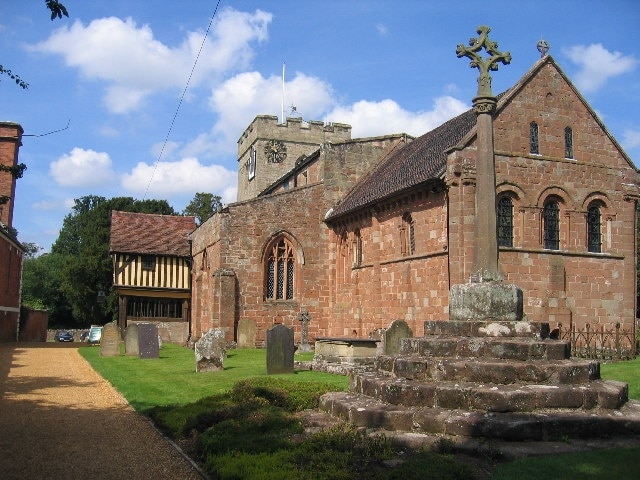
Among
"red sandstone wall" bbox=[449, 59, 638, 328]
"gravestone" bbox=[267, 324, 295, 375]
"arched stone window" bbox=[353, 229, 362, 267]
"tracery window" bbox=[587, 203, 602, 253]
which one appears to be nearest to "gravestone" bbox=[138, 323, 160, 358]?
"gravestone" bbox=[267, 324, 295, 375]

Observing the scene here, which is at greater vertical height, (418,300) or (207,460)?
(418,300)

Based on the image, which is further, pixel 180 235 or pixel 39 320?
pixel 39 320

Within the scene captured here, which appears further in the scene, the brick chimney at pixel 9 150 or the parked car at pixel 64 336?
the parked car at pixel 64 336

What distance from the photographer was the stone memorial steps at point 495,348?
8.81 meters

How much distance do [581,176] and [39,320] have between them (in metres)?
39.8

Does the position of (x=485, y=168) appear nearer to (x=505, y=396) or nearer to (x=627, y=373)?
(x=505, y=396)

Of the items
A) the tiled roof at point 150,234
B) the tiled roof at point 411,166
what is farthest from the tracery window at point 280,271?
the tiled roof at point 150,234

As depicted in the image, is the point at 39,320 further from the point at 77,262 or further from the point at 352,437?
the point at 352,437

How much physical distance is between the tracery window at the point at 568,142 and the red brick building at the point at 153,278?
2496 centimetres

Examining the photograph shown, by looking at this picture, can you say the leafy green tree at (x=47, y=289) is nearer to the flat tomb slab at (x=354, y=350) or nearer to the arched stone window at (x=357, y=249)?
the arched stone window at (x=357, y=249)

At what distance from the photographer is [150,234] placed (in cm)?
4125

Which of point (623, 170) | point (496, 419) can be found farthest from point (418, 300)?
point (496, 419)

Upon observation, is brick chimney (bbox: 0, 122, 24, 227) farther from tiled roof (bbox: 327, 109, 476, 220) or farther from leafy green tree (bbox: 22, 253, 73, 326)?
leafy green tree (bbox: 22, 253, 73, 326)

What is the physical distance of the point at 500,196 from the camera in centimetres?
2089
